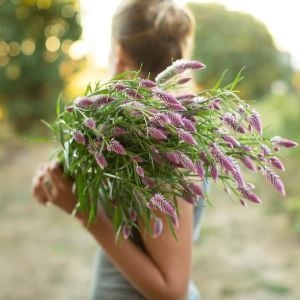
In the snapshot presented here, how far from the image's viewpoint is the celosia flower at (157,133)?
934 millimetres

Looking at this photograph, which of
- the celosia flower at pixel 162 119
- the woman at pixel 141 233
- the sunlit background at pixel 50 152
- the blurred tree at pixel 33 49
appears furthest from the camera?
the blurred tree at pixel 33 49

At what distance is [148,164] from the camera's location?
106 centimetres

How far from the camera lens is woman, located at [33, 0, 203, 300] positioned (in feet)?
4.33

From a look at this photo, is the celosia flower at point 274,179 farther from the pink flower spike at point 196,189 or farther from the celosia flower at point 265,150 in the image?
the pink flower spike at point 196,189

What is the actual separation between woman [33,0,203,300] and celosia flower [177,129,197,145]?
360 mm

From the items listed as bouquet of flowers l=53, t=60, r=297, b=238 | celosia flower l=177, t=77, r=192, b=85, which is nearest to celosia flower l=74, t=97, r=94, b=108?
bouquet of flowers l=53, t=60, r=297, b=238

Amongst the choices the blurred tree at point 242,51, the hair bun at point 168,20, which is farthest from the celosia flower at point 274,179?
the blurred tree at point 242,51

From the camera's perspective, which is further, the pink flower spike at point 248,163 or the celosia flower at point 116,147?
the pink flower spike at point 248,163

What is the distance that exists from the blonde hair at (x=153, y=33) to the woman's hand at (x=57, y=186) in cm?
38

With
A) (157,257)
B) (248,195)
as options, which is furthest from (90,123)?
(157,257)

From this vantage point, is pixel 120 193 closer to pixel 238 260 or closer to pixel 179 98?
pixel 179 98

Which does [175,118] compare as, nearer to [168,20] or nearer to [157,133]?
[157,133]

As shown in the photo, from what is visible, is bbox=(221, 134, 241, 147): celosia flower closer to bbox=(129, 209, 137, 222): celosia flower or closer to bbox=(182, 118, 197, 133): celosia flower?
bbox=(182, 118, 197, 133): celosia flower

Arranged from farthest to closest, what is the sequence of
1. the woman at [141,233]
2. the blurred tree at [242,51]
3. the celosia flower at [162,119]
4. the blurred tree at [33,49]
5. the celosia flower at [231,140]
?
the blurred tree at [242,51] < the blurred tree at [33,49] < the woman at [141,233] < the celosia flower at [231,140] < the celosia flower at [162,119]
